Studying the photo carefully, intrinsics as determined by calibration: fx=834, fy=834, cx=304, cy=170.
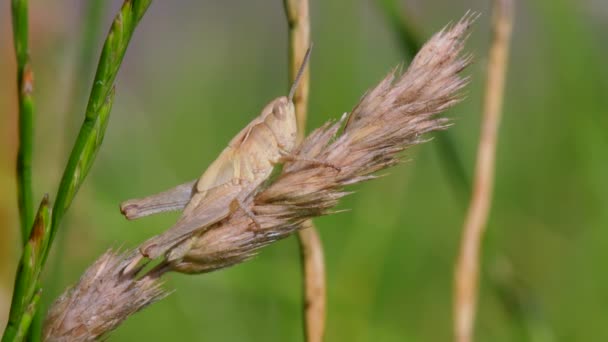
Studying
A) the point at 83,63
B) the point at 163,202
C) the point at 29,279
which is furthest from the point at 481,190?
the point at 29,279

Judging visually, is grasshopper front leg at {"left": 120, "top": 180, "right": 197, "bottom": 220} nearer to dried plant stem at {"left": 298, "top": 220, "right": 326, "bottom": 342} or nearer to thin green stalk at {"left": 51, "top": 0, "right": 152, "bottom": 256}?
dried plant stem at {"left": 298, "top": 220, "right": 326, "bottom": 342}

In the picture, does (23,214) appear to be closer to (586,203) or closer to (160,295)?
(160,295)

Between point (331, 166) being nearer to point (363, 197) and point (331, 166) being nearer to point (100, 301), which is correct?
point (100, 301)

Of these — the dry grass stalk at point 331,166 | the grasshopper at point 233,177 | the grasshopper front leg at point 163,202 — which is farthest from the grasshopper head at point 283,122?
the dry grass stalk at point 331,166

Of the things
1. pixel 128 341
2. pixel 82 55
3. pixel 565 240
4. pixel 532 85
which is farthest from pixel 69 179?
pixel 532 85

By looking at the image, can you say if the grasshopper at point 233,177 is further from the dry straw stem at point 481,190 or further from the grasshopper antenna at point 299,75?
the dry straw stem at point 481,190
